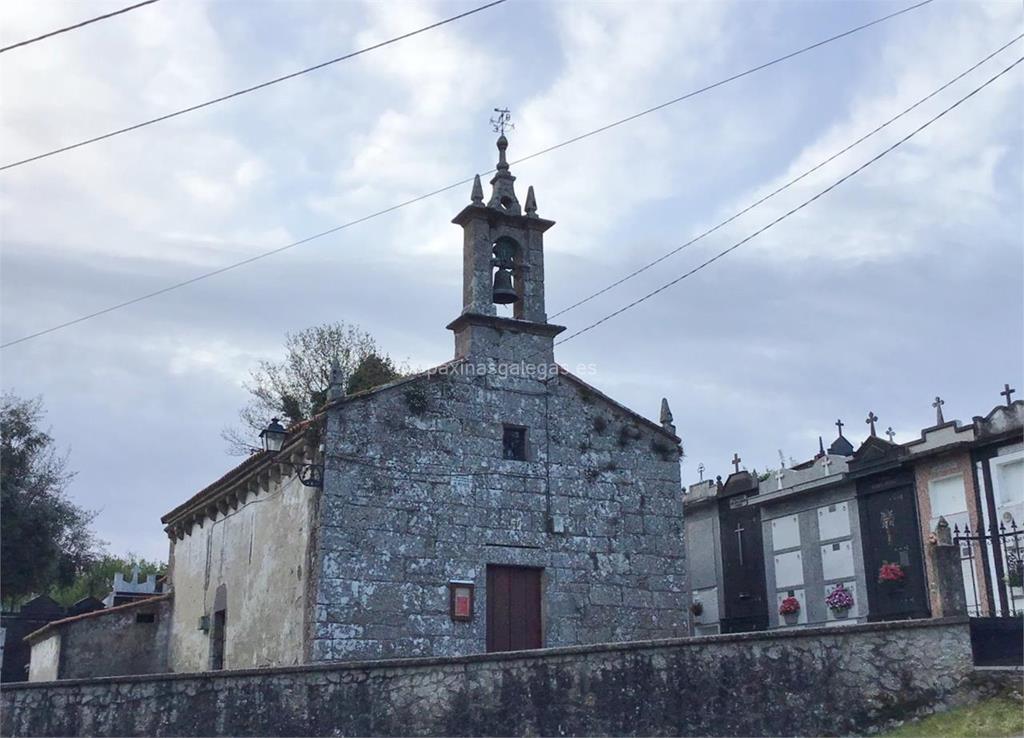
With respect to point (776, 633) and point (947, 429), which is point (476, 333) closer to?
point (776, 633)

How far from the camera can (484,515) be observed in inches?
666

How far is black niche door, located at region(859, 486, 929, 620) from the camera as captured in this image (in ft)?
73.8

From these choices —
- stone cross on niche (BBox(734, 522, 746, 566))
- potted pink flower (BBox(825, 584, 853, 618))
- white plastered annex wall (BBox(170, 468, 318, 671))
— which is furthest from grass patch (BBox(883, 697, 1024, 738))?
stone cross on niche (BBox(734, 522, 746, 566))

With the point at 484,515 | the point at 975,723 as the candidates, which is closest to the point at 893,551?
the point at 484,515

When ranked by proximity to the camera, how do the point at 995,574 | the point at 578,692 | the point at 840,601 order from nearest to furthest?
the point at 578,692 → the point at 995,574 → the point at 840,601

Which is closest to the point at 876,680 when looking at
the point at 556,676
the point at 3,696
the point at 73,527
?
the point at 556,676

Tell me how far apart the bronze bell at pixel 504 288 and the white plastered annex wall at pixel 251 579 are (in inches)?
183

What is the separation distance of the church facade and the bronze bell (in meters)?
0.04

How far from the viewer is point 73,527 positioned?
24156 mm

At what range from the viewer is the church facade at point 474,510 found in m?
15.9

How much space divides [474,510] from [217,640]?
6310 millimetres

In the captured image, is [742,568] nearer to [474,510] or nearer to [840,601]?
[840,601]

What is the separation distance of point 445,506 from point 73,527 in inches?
461

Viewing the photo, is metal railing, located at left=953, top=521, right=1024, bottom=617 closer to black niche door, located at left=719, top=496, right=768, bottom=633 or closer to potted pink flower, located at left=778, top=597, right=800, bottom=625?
potted pink flower, located at left=778, top=597, right=800, bottom=625
